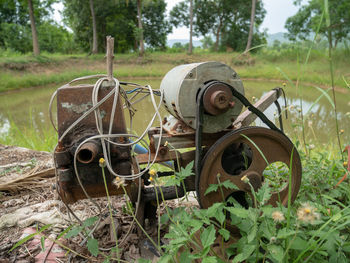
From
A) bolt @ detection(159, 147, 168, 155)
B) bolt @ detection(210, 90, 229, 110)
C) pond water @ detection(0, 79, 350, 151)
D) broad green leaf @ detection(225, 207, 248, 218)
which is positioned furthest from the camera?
pond water @ detection(0, 79, 350, 151)

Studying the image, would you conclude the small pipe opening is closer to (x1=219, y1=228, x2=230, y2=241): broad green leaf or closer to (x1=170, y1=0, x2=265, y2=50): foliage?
(x1=219, y1=228, x2=230, y2=241): broad green leaf

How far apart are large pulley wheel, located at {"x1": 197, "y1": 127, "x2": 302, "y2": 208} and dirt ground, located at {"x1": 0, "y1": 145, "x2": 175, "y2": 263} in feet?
1.63

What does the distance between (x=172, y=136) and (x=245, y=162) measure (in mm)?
462

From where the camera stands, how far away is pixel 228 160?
5.21ft

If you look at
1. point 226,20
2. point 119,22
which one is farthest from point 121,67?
point 226,20

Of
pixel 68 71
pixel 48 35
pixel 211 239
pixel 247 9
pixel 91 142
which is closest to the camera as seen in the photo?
pixel 211 239

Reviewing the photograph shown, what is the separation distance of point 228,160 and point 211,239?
27.2 inches

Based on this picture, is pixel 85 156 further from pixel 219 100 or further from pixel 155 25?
pixel 155 25

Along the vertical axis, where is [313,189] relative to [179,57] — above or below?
below

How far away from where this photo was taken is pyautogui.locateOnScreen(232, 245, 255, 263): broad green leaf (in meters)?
0.96

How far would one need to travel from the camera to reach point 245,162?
60.1 inches

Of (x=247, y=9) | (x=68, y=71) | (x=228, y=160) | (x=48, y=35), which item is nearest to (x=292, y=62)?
(x=247, y=9)

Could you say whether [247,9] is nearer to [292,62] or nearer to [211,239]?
[292,62]

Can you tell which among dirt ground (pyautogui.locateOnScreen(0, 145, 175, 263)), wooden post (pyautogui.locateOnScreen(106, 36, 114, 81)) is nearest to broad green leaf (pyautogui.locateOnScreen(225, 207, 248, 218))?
dirt ground (pyautogui.locateOnScreen(0, 145, 175, 263))
